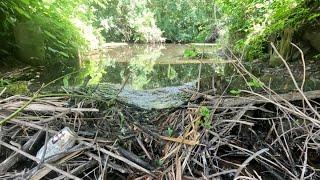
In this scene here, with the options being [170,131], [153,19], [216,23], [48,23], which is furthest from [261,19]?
[153,19]

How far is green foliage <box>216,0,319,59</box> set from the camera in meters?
4.86

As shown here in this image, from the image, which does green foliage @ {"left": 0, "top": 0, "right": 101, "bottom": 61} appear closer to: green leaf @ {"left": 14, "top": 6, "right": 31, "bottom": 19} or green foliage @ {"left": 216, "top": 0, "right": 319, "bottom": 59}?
green leaf @ {"left": 14, "top": 6, "right": 31, "bottom": 19}

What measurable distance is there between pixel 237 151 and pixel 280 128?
379 millimetres

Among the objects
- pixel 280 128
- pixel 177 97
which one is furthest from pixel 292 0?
pixel 280 128

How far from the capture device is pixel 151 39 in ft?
70.9

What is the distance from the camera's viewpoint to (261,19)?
21.0 ft

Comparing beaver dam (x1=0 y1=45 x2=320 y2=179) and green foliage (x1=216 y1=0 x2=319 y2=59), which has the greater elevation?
green foliage (x1=216 y1=0 x2=319 y2=59)

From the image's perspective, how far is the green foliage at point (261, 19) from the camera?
486cm

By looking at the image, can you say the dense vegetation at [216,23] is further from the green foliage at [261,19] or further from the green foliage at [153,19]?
the green foliage at [153,19]

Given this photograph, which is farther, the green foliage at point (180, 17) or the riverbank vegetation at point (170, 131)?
the green foliage at point (180, 17)

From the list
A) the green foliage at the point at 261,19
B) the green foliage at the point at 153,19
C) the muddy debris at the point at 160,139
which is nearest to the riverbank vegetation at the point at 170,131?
the muddy debris at the point at 160,139

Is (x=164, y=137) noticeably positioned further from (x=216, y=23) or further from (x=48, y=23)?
(x=216, y=23)

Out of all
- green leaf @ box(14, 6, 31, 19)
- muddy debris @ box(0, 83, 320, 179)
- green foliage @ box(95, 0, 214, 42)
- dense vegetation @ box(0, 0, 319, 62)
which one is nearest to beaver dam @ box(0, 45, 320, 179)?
muddy debris @ box(0, 83, 320, 179)

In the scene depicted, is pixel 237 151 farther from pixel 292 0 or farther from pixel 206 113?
pixel 292 0
